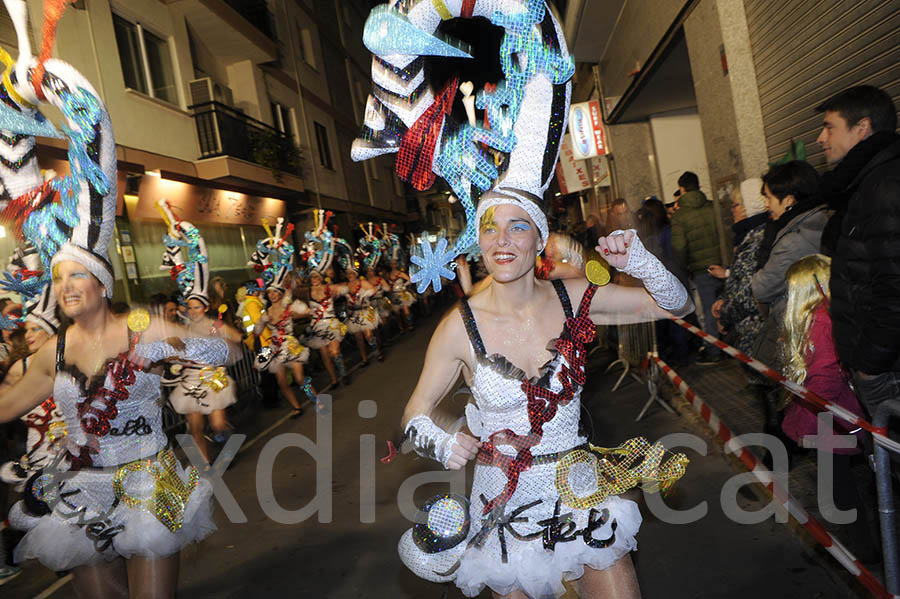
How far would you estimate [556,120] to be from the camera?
→ 7.59ft

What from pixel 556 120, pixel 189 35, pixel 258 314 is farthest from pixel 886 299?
pixel 189 35

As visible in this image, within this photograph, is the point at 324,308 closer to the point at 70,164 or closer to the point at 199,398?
the point at 199,398

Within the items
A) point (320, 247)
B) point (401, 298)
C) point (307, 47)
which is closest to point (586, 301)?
point (320, 247)

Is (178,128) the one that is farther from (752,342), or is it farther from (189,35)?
(752,342)

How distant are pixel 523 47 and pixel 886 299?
2.03 metres

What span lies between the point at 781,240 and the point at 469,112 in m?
2.70

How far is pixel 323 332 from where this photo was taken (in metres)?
11.1

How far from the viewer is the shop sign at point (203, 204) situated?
12.3 meters

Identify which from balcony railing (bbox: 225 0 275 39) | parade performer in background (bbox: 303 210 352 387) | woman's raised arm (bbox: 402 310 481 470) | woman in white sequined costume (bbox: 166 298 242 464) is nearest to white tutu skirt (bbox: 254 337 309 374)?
parade performer in background (bbox: 303 210 352 387)

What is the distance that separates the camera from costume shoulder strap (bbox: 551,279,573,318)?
95.1 inches

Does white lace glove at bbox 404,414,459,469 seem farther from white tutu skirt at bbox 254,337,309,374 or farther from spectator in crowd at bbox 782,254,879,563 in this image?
white tutu skirt at bbox 254,337,309,374

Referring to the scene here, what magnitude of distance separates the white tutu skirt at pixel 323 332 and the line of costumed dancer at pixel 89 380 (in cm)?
775

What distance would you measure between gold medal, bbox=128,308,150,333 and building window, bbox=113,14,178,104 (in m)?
11.3

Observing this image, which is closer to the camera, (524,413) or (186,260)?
(524,413)
